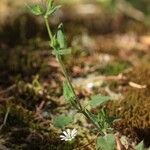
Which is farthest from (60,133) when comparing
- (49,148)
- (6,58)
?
(6,58)

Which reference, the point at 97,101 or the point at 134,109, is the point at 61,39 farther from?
the point at 134,109

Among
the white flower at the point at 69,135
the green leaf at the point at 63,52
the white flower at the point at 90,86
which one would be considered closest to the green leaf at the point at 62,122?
the white flower at the point at 69,135

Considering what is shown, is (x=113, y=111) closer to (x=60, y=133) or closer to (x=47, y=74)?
(x=60, y=133)

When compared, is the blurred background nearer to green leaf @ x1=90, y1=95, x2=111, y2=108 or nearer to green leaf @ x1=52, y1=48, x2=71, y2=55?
green leaf @ x1=90, y1=95, x2=111, y2=108

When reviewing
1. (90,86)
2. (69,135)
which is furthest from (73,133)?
(90,86)

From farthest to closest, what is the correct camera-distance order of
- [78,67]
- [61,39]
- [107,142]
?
[78,67] → [61,39] → [107,142]
